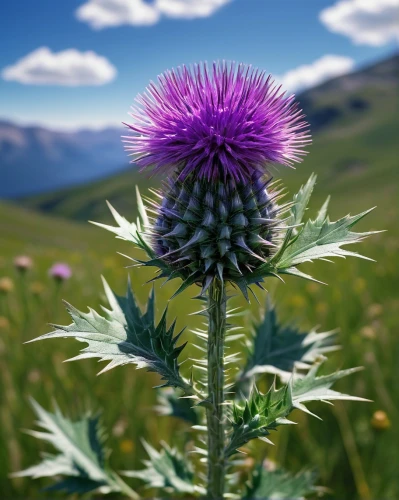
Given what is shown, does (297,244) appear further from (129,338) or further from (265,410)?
(129,338)

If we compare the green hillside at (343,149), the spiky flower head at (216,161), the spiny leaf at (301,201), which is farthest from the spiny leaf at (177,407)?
the green hillside at (343,149)

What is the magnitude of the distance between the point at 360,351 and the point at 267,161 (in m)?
2.92

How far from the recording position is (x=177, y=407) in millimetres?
2975


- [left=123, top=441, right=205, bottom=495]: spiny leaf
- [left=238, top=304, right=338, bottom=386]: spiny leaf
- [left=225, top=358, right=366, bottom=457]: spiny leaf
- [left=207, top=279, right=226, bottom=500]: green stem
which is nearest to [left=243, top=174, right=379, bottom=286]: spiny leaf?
[left=207, top=279, right=226, bottom=500]: green stem

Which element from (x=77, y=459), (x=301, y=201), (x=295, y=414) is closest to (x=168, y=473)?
(x=77, y=459)

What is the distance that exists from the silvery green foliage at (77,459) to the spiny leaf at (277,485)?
69 centimetres

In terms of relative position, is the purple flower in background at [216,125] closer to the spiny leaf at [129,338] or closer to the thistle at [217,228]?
the thistle at [217,228]

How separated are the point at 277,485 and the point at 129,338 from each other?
1265 mm

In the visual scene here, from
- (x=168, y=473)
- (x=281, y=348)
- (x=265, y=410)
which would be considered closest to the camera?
(x=265, y=410)

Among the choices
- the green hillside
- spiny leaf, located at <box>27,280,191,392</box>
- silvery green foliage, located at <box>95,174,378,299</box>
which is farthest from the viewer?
the green hillside

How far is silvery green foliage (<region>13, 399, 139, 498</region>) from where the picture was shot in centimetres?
270

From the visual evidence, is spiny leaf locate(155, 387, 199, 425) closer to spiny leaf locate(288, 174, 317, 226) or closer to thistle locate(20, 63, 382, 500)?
thistle locate(20, 63, 382, 500)

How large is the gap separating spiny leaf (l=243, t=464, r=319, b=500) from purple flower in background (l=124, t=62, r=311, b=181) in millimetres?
1662

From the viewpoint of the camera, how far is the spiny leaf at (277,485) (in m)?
2.61
